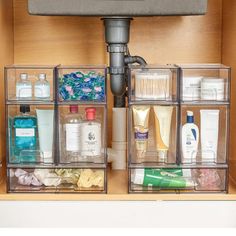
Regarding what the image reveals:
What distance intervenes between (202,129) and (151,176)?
198 millimetres

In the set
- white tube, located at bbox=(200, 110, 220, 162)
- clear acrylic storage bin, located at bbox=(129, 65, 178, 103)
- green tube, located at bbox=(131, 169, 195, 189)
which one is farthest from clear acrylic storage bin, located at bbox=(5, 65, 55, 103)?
white tube, located at bbox=(200, 110, 220, 162)

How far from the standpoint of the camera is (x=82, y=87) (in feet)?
5.11

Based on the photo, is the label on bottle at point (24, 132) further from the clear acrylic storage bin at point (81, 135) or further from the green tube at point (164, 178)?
the green tube at point (164, 178)

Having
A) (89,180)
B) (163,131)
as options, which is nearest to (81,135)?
(89,180)

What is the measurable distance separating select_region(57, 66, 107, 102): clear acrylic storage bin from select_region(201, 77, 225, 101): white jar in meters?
0.28

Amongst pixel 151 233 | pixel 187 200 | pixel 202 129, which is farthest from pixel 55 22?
pixel 151 233

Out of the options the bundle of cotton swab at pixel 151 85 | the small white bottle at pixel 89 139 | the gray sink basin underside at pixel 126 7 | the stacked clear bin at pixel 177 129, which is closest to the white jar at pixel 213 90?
the stacked clear bin at pixel 177 129

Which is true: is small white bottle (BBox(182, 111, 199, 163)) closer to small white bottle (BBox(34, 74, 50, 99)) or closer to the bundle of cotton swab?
the bundle of cotton swab

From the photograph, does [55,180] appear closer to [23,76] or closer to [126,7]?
[23,76]

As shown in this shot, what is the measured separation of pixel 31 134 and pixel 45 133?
4 centimetres

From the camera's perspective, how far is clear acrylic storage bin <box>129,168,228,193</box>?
1.57 m

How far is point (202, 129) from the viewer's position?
160cm

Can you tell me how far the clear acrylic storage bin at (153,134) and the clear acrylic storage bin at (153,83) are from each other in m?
0.03

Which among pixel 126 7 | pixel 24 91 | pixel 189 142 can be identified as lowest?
pixel 189 142
